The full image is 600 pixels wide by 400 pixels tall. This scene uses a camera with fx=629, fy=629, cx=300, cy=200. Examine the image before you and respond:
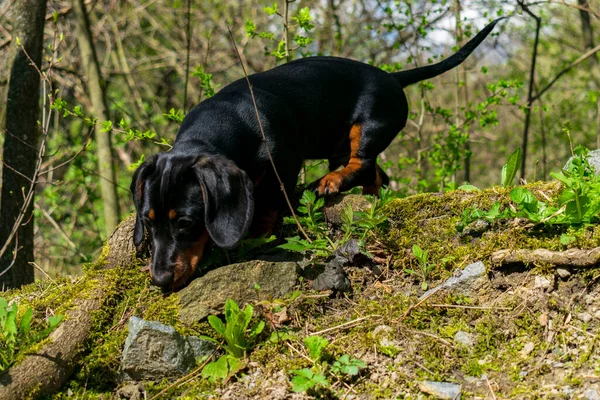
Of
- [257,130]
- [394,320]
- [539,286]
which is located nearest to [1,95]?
[257,130]

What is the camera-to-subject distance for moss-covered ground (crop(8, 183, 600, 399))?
7.64ft

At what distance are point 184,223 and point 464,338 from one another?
1.39 metres

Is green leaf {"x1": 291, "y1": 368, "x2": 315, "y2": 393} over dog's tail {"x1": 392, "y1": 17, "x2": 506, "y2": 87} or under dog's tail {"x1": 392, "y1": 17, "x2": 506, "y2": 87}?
under

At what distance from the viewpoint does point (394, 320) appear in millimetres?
2605

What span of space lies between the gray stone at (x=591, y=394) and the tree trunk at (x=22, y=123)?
349 cm

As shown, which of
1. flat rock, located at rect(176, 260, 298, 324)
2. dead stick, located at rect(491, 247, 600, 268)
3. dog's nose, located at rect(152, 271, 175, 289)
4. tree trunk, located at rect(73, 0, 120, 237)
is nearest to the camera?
dead stick, located at rect(491, 247, 600, 268)

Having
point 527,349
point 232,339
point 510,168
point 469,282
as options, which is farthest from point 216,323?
point 510,168

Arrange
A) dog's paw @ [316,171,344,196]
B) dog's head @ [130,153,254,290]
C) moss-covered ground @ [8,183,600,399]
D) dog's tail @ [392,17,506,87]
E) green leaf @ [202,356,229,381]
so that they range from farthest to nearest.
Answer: dog's tail @ [392,17,506,87] → dog's paw @ [316,171,344,196] → dog's head @ [130,153,254,290] → green leaf @ [202,356,229,381] → moss-covered ground @ [8,183,600,399]

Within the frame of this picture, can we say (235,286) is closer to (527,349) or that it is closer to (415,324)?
(415,324)

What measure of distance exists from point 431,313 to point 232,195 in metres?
1.09

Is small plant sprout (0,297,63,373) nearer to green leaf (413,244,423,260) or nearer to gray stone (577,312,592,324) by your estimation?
green leaf (413,244,423,260)

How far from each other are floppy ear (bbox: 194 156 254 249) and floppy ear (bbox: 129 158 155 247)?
0.29m

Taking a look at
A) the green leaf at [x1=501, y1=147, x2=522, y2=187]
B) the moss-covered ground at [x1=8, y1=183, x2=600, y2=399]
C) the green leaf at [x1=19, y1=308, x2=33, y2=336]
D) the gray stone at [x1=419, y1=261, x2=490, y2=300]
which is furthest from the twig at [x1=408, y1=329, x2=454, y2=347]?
the green leaf at [x1=19, y1=308, x2=33, y2=336]

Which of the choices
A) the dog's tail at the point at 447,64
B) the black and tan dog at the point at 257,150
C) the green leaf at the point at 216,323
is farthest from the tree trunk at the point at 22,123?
the dog's tail at the point at 447,64
